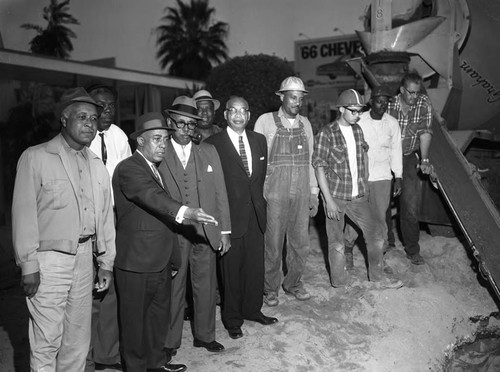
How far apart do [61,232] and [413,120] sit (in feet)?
14.4

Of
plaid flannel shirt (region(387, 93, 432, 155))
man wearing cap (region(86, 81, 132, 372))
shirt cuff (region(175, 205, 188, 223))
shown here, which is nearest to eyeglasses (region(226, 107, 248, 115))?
man wearing cap (region(86, 81, 132, 372))

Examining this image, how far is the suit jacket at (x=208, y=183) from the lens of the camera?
14.7 ft

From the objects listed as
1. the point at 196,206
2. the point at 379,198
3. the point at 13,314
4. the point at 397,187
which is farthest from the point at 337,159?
the point at 13,314

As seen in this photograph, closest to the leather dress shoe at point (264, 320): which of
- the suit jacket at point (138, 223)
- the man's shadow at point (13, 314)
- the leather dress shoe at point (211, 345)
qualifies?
the leather dress shoe at point (211, 345)

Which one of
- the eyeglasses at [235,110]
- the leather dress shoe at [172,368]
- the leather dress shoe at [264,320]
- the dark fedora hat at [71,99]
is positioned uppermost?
the eyeglasses at [235,110]

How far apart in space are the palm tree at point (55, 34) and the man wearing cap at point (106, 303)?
80.8ft

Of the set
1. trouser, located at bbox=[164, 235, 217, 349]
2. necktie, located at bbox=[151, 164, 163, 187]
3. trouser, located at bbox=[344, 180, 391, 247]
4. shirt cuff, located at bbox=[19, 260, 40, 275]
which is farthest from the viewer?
trouser, located at bbox=[344, 180, 391, 247]

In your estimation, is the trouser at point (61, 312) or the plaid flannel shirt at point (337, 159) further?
the plaid flannel shirt at point (337, 159)

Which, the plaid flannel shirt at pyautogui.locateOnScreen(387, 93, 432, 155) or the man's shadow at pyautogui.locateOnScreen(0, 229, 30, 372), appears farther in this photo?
→ the plaid flannel shirt at pyautogui.locateOnScreen(387, 93, 432, 155)

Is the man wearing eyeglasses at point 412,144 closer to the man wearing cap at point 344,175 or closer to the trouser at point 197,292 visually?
the man wearing cap at point 344,175

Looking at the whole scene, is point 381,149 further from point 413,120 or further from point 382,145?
point 413,120

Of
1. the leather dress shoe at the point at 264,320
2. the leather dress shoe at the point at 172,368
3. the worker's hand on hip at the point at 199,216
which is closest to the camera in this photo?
the worker's hand on hip at the point at 199,216

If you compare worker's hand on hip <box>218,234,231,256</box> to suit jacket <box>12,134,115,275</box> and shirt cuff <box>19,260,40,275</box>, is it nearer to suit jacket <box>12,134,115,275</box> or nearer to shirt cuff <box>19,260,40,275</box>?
suit jacket <box>12,134,115,275</box>

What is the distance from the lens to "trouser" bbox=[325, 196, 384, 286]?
5688 mm
